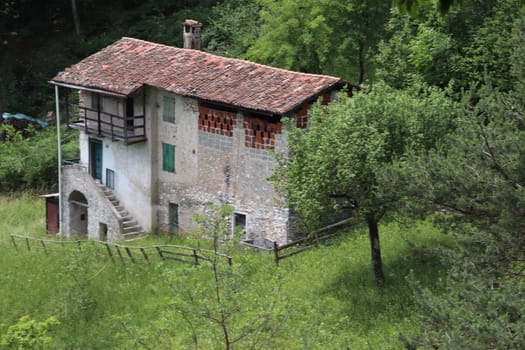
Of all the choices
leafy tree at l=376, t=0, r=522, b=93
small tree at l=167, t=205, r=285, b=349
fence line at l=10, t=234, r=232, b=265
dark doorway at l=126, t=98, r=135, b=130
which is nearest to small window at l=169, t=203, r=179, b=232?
fence line at l=10, t=234, r=232, b=265

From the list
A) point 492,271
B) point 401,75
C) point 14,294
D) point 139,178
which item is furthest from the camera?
point 139,178

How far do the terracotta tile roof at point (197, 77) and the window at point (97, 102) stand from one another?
925mm

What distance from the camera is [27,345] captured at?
84.5 feet

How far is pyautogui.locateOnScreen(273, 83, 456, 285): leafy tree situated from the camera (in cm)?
2492

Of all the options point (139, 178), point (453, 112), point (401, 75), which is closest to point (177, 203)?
point (139, 178)

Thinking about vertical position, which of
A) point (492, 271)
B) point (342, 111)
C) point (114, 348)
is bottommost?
point (114, 348)

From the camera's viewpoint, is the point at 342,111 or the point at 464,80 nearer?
the point at 342,111

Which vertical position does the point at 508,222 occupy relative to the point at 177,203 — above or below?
above

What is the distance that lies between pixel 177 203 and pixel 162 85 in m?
4.25

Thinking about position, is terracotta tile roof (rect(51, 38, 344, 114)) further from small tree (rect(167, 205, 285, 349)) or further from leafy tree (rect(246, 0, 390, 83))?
small tree (rect(167, 205, 285, 349))

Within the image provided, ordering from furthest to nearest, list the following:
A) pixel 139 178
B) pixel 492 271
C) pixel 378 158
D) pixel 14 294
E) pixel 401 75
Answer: pixel 139 178
pixel 401 75
pixel 14 294
pixel 378 158
pixel 492 271

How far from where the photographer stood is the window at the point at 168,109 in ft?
110

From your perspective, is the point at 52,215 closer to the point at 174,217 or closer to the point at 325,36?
the point at 174,217

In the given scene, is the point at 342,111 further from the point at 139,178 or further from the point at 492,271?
the point at 139,178
